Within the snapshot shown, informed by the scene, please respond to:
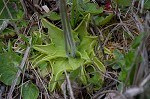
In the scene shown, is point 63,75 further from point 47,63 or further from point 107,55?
point 107,55

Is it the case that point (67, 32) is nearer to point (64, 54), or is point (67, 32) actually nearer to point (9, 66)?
point (64, 54)

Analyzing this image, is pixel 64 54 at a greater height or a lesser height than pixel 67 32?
lesser

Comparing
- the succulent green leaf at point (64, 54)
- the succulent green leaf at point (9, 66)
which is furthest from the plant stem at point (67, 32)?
the succulent green leaf at point (9, 66)

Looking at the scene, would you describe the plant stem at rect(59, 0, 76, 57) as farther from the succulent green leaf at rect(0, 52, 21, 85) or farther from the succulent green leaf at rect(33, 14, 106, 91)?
the succulent green leaf at rect(0, 52, 21, 85)

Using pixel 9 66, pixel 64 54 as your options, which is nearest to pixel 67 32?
pixel 64 54

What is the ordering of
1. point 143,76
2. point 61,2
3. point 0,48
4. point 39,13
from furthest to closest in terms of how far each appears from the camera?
point 39,13 < point 0,48 < point 61,2 < point 143,76

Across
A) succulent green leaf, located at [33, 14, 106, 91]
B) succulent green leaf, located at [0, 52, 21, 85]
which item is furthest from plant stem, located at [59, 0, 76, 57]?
succulent green leaf, located at [0, 52, 21, 85]

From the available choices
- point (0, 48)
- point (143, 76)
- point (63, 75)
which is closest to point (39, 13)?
point (0, 48)

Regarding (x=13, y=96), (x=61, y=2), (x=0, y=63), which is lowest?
(x=13, y=96)
